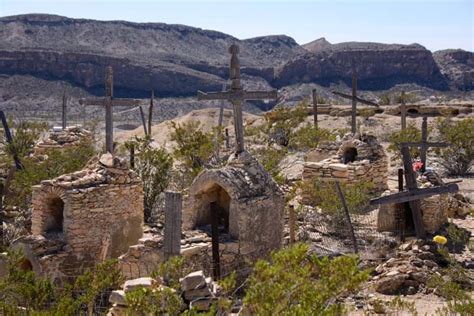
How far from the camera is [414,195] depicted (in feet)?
37.9

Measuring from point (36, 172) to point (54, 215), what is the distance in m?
5.03

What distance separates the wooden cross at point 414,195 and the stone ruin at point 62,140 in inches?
483

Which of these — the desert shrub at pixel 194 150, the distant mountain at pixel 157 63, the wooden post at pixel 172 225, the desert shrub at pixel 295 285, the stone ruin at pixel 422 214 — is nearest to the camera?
the desert shrub at pixel 295 285

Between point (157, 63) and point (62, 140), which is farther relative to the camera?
A: point (157, 63)

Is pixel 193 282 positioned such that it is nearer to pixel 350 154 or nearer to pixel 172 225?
pixel 172 225

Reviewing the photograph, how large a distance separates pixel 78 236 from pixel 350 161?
9704mm

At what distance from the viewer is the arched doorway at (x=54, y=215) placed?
10.6m

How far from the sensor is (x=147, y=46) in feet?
292

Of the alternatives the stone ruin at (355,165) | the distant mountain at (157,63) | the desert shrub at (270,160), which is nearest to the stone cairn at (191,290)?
the desert shrub at (270,160)

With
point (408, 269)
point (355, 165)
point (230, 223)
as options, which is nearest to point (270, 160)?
point (355, 165)

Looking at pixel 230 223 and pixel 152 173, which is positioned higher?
pixel 152 173

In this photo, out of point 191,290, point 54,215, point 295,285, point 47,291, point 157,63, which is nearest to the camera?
point 295,285

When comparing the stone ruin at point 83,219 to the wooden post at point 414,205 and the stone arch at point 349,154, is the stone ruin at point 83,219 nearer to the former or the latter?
the wooden post at point 414,205

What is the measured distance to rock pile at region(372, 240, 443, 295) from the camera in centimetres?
978
